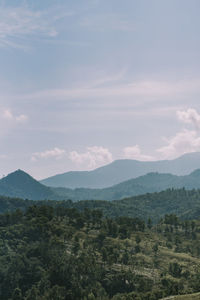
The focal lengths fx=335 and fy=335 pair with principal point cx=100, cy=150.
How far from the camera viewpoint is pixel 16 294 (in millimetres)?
152375

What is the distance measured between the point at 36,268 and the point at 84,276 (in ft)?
85.7

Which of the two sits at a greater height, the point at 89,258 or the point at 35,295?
→ the point at 89,258

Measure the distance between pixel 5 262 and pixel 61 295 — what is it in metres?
49.1

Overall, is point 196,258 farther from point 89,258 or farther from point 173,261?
point 89,258

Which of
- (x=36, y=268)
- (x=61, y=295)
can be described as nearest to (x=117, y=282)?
(x=61, y=295)

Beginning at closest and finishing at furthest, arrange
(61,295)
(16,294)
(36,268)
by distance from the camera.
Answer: (61,295)
(16,294)
(36,268)

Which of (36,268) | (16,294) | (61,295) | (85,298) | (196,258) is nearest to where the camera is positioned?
(85,298)

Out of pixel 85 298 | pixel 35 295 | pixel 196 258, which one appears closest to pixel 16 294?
pixel 35 295

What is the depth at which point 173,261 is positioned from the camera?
188m

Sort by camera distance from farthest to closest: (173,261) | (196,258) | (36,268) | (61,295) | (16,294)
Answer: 1. (196,258)
2. (173,261)
3. (36,268)
4. (16,294)
5. (61,295)

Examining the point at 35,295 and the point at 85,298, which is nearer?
the point at 85,298

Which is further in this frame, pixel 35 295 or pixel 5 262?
pixel 5 262

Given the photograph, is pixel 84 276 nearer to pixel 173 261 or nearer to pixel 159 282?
pixel 159 282

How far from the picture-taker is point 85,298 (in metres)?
131
